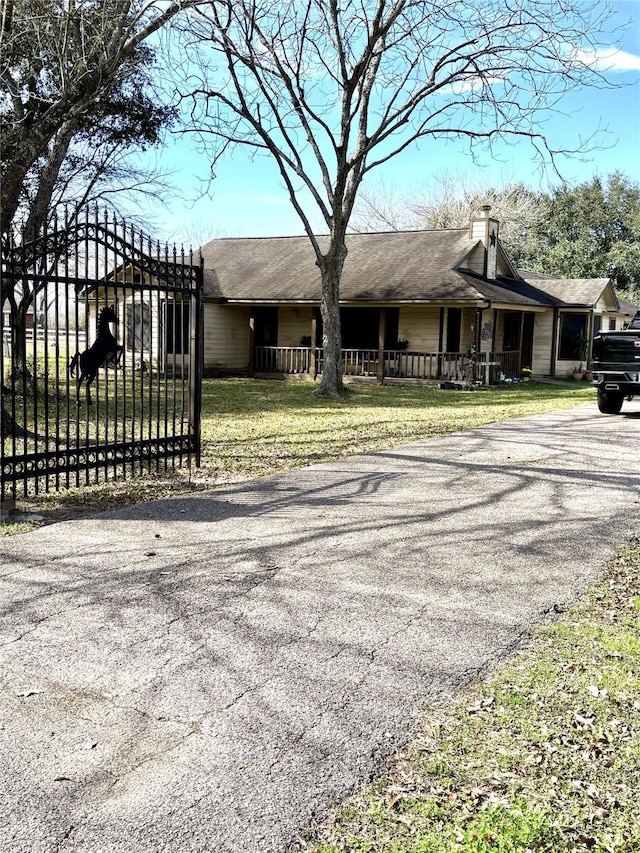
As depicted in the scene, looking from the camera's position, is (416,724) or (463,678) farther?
(463,678)

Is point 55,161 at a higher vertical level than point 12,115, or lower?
lower

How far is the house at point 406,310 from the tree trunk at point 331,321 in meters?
4.36

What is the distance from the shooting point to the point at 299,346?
90.7ft

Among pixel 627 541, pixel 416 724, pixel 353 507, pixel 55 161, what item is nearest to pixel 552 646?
pixel 416 724

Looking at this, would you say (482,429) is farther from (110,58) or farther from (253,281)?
(253,281)

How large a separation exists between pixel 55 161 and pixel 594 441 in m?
10.7

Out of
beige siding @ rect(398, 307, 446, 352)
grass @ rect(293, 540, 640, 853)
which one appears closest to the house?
beige siding @ rect(398, 307, 446, 352)

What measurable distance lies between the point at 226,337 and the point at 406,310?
6653 millimetres

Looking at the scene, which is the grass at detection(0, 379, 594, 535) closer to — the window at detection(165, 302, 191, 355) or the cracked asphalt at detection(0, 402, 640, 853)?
the cracked asphalt at detection(0, 402, 640, 853)

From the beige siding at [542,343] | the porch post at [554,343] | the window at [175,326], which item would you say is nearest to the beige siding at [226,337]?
the window at [175,326]

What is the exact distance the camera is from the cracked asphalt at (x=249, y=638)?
2844mm

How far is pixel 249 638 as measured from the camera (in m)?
4.32

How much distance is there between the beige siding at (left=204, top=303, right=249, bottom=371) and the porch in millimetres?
923

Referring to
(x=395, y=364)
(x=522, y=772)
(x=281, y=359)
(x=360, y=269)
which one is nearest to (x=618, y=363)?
(x=395, y=364)
